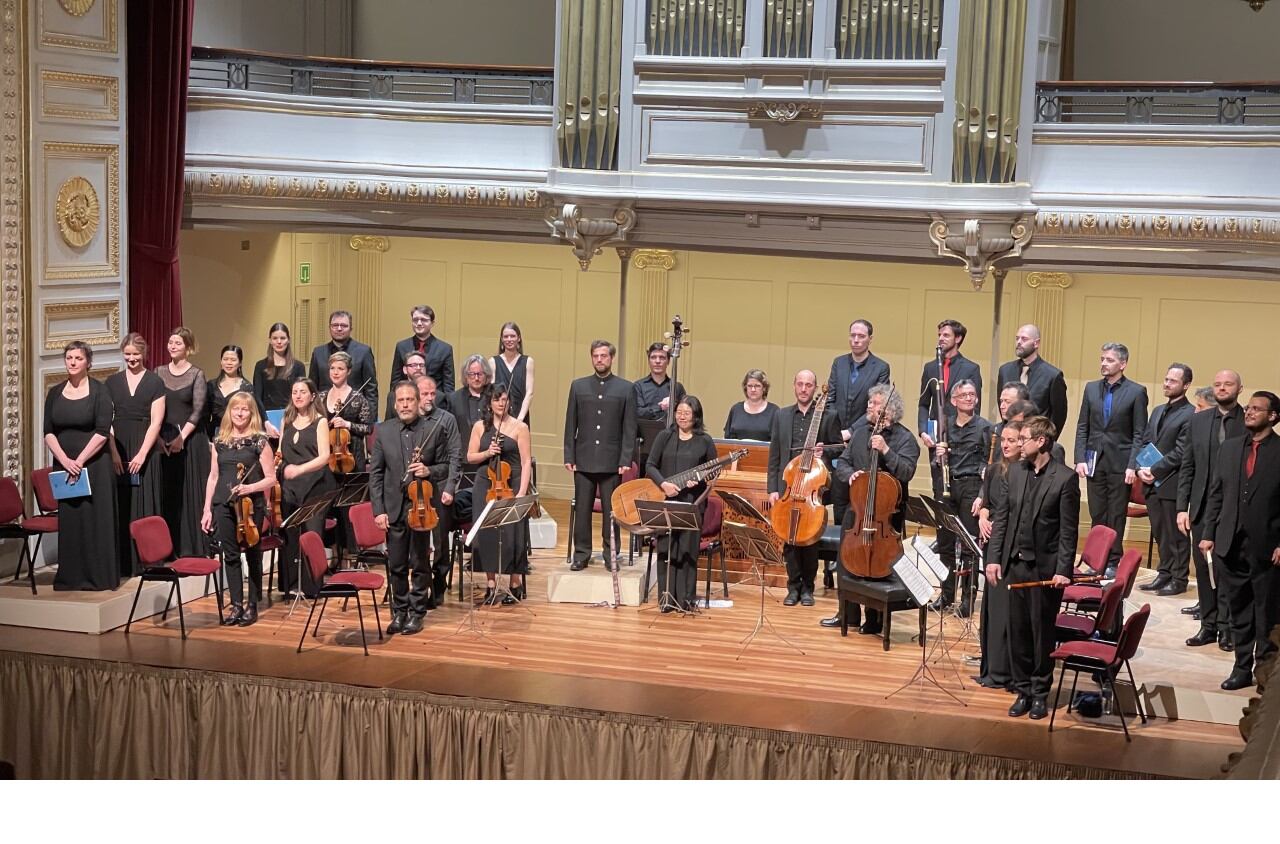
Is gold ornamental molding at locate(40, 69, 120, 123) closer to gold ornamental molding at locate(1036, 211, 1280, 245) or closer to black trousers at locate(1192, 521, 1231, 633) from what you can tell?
gold ornamental molding at locate(1036, 211, 1280, 245)

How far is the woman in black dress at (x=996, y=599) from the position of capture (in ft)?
22.7

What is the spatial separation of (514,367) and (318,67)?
275cm

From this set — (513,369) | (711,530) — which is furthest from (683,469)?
(513,369)

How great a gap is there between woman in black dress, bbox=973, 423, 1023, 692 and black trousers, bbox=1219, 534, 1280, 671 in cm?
106

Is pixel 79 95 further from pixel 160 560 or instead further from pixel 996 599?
pixel 996 599

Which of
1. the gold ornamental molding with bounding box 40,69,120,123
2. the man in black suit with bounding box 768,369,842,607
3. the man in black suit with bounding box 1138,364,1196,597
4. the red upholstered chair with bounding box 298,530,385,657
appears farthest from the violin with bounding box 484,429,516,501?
the man in black suit with bounding box 1138,364,1196,597

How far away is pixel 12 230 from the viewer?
28.9 ft

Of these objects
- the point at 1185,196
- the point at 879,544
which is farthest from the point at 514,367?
the point at 1185,196

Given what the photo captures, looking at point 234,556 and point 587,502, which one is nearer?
point 234,556

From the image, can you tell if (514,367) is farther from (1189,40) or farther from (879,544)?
→ (1189,40)

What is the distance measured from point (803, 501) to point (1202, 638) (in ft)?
6.96

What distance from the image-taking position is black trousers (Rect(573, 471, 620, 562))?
349 inches

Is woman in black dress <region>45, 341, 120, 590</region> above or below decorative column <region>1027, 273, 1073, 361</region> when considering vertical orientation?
below

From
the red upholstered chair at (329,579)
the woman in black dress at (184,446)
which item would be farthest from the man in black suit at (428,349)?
the red upholstered chair at (329,579)
